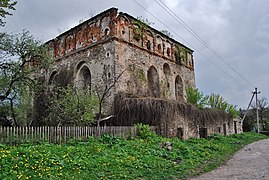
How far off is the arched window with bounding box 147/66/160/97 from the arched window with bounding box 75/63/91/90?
5192 millimetres

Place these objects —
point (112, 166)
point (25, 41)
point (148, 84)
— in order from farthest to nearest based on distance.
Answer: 1. point (148, 84)
2. point (25, 41)
3. point (112, 166)

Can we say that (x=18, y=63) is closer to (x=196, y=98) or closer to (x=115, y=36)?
(x=115, y=36)

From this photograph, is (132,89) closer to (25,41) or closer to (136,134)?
(136,134)

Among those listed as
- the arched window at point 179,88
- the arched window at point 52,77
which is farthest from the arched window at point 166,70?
the arched window at point 52,77

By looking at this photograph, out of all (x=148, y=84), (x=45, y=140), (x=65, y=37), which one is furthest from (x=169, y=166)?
(x=65, y=37)

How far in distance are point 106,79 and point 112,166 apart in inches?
437

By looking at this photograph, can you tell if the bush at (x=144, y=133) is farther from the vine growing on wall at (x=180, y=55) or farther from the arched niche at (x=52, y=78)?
the vine growing on wall at (x=180, y=55)

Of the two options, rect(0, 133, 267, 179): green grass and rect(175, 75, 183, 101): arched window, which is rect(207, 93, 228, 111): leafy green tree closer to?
rect(175, 75, 183, 101): arched window

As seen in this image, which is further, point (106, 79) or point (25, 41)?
point (106, 79)

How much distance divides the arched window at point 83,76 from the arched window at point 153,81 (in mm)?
5192

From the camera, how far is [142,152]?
1016 centimetres

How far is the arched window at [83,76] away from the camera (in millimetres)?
21062

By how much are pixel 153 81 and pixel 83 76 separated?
6.04 meters

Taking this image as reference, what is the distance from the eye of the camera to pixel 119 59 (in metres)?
18.5
